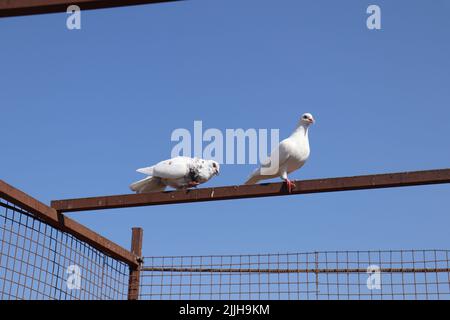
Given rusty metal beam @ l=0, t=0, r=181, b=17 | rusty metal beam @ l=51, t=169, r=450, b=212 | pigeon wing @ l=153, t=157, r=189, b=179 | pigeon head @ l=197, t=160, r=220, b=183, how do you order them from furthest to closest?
1. pigeon head @ l=197, t=160, r=220, b=183
2. pigeon wing @ l=153, t=157, r=189, b=179
3. rusty metal beam @ l=51, t=169, r=450, b=212
4. rusty metal beam @ l=0, t=0, r=181, b=17

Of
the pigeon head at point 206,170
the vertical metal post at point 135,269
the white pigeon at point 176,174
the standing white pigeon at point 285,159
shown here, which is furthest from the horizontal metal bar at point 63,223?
the standing white pigeon at point 285,159

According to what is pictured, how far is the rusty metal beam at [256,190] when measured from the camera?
548cm

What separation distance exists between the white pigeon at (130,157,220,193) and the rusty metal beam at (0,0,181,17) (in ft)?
9.23

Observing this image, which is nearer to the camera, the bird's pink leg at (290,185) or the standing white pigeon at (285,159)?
the bird's pink leg at (290,185)

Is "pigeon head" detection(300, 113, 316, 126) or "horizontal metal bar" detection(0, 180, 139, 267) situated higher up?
"pigeon head" detection(300, 113, 316, 126)

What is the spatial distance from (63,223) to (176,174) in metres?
1.35

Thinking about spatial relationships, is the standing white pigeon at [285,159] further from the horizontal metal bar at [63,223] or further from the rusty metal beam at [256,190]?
the horizontal metal bar at [63,223]

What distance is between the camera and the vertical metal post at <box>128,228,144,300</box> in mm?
6645

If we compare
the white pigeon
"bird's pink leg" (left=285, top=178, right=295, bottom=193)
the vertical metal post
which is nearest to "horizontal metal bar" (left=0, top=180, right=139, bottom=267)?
the vertical metal post

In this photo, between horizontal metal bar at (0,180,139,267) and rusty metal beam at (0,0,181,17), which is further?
horizontal metal bar at (0,180,139,267)

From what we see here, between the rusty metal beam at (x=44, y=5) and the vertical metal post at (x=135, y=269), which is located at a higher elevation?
the rusty metal beam at (x=44, y=5)

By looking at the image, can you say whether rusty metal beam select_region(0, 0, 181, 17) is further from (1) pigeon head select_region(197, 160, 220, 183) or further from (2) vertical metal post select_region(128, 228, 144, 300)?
(1) pigeon head select_region(197, 160, 220, 183)

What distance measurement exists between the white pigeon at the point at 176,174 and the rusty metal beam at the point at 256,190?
0.97 m
